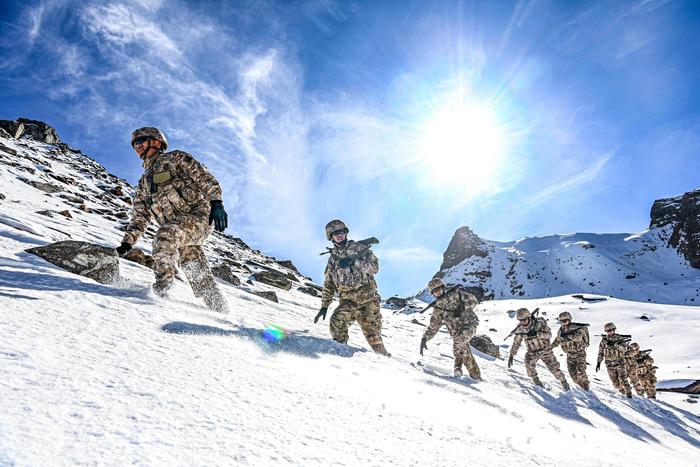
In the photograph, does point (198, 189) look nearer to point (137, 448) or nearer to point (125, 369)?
point (125, 369)

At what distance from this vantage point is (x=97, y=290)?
3176mm

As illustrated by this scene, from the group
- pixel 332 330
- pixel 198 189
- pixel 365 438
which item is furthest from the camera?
pixel 332 330

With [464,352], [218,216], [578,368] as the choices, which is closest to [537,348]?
[578,368]

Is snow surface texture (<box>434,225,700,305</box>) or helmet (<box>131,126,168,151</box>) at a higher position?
snow surface texture (<box>434,225,700,305</box>)

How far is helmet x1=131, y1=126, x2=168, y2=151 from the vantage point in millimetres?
4910

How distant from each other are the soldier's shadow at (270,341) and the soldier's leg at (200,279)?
1.40 meters

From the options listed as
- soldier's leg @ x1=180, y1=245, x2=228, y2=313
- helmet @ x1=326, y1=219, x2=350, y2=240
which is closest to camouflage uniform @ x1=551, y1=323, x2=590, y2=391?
helmet @ x1=326, y1=219, x2=350, y2=240

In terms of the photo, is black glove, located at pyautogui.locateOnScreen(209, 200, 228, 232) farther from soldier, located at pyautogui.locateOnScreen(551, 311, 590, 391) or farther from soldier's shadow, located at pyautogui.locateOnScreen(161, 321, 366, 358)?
soldier, located at pyautogui.locateOnScreen(551, 311, 590, 391)

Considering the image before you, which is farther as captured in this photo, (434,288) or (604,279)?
(604,279)

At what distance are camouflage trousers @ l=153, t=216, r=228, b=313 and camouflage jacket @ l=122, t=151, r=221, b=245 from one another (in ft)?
0.73

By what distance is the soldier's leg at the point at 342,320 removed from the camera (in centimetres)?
564

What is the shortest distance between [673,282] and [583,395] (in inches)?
3091

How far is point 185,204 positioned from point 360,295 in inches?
111

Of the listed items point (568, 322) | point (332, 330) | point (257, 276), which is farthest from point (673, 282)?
point (332, 330)
